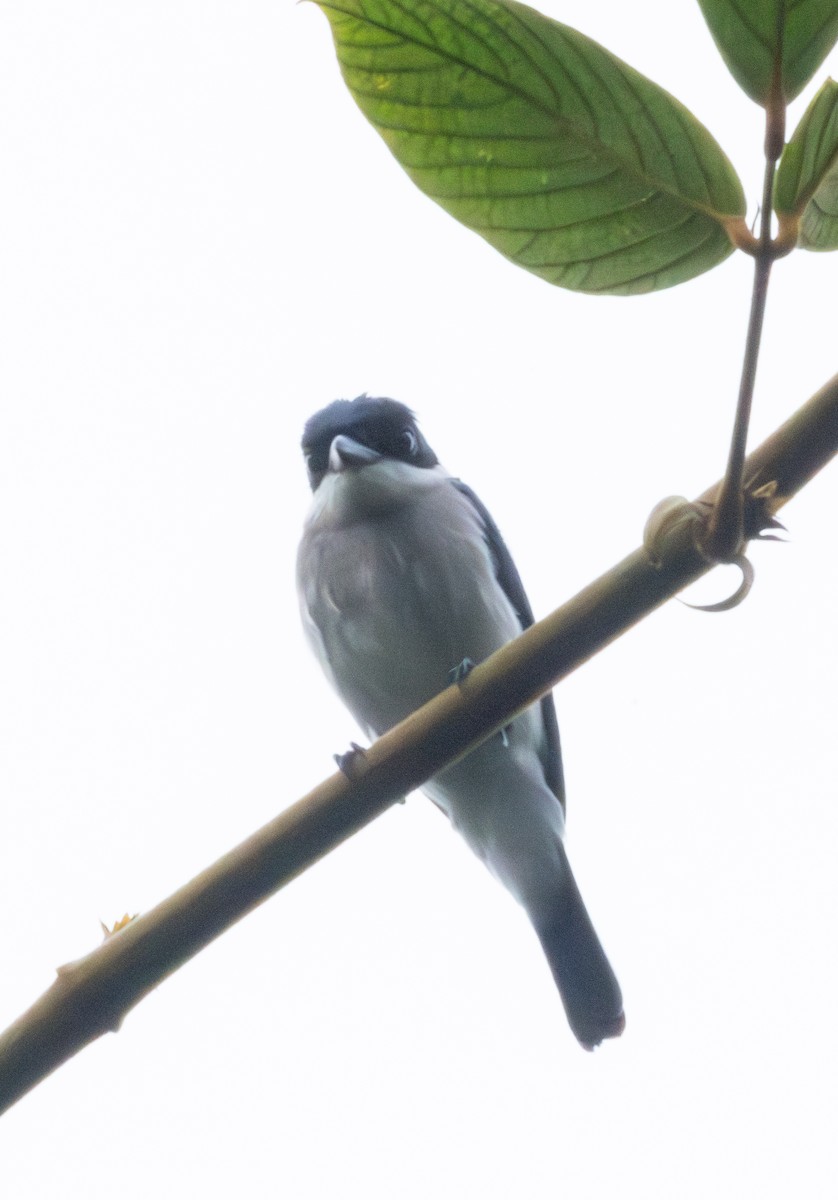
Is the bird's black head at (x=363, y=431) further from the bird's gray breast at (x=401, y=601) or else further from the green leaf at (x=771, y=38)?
the green leaf at (x=771, y=38)

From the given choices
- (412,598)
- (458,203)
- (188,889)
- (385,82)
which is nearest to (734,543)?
(458,203)

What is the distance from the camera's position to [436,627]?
3088mm

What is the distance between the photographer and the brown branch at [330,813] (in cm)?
106

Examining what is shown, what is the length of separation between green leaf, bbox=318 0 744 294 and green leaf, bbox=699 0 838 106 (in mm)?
92

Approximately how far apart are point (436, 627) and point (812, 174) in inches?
86.7

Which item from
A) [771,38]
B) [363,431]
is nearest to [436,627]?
[363,431]

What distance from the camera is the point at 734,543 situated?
3.20ft

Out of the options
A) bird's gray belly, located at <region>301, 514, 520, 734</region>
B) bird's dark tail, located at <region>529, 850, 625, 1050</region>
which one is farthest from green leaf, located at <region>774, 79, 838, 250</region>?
bird's dark tail, located at <region>529, 850, 625, 1050</region>

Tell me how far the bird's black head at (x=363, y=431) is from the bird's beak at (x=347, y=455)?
0.11 metres

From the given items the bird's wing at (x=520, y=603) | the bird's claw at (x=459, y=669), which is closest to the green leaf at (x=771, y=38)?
the bird's claw at (x=459, y=669)

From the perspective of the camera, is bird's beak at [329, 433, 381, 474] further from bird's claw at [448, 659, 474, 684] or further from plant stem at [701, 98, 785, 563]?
plant stem at [701, 98, 785, 563]

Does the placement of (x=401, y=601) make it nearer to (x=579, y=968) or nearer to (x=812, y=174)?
(x=579, y=968)

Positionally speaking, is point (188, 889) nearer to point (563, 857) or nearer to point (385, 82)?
point (385, 82)

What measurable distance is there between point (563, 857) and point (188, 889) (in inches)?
94.4
